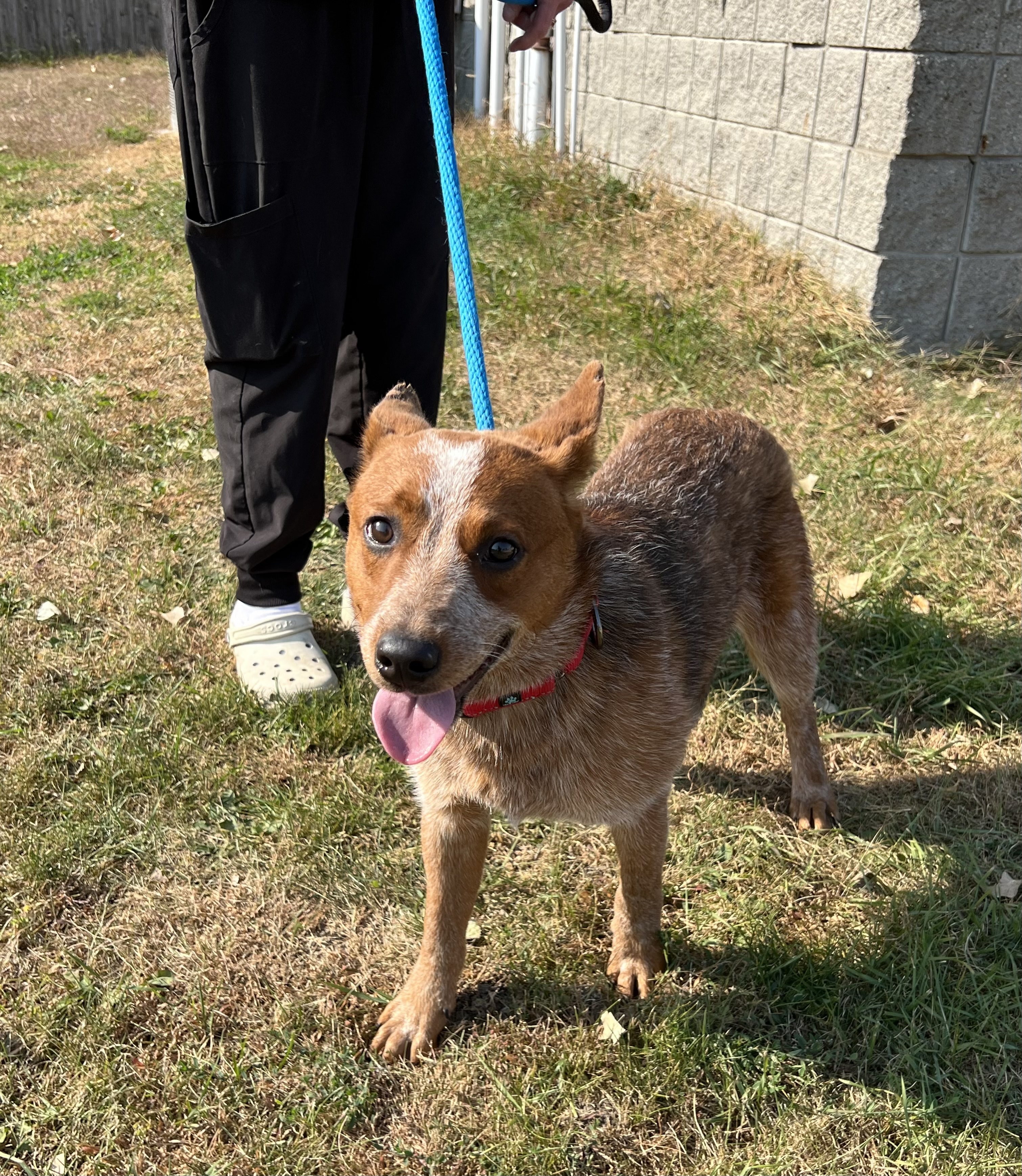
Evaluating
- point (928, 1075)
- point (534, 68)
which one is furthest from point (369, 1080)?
point (534, 68)

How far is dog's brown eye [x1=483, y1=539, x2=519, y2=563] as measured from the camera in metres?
2.08

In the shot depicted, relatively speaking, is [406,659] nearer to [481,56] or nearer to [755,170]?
[755,170]

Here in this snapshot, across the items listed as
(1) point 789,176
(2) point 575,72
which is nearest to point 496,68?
(2) point 575,72

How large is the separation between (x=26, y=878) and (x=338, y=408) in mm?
1909

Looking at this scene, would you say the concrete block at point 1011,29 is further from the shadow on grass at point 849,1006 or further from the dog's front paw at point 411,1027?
the dog's front paw at point 411,1027

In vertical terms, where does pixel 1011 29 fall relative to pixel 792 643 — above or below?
above

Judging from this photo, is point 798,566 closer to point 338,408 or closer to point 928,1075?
point 928,1075

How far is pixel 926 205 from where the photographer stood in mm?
5316

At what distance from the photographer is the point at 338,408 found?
380 cm

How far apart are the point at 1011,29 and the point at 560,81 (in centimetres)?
392

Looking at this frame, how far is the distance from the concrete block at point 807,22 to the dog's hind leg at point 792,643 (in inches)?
144

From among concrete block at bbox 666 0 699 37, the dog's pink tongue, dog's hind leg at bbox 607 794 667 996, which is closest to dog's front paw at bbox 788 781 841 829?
dog's hind leg at bbox 607 794 667 996

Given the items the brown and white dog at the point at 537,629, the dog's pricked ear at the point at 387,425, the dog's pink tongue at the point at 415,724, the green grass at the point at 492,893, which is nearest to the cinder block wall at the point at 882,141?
the green grass at the point at 492,893

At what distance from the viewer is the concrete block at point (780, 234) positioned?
19.9ft
